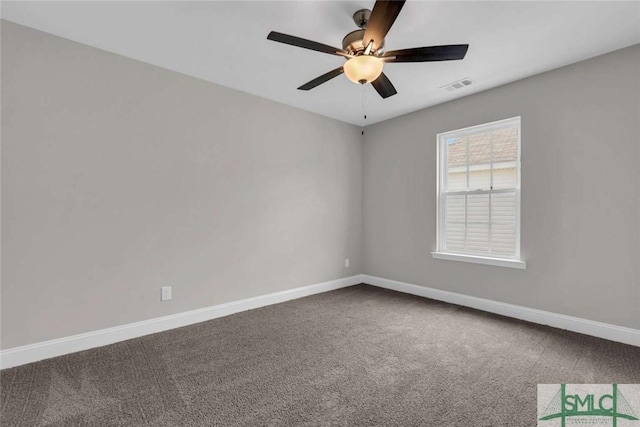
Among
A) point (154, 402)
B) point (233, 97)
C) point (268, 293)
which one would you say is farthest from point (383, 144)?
point (154, 402)

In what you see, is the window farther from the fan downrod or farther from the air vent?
the fan downrod

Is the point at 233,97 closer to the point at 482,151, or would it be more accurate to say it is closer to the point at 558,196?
the point at 482,151

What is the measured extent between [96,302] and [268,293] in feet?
5.64

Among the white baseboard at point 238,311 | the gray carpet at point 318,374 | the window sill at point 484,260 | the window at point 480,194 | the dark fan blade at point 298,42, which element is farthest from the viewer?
the window at point 480,194

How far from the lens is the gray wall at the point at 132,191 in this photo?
228cm

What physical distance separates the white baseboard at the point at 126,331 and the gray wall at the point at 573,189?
222 centimetres

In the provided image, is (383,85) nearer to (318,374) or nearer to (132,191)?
(318,374)

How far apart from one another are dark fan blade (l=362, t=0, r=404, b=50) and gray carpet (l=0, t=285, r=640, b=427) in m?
2.16

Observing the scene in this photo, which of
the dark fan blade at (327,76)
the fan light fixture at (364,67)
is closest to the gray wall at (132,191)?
the dark fan blade at (327,76)

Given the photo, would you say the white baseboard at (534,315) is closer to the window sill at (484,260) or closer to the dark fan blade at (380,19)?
the window sill at (484,260)

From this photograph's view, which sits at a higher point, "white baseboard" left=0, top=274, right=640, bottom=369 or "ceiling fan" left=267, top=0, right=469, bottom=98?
"ceiling fan" left=267, top=0, right=469, bottom=98

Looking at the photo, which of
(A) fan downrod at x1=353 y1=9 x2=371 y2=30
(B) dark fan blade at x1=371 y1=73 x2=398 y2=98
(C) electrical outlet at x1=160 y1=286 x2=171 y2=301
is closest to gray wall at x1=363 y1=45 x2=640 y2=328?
(B) dark fan blade at x1=371 y1=73 x2=398 y2=98

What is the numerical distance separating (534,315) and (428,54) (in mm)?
2754

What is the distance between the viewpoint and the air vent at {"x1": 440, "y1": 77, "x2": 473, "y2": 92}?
10.4 feet
